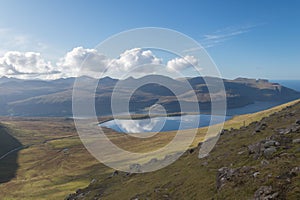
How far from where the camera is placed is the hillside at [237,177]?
2847cm

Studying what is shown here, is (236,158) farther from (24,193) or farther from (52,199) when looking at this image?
(24,193)

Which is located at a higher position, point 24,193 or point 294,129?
point 294,129

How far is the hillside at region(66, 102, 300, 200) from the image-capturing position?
28469 millimetres

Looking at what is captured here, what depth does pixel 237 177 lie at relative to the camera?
1328 inches

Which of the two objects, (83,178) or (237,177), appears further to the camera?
(83,178)

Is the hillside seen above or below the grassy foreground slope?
above

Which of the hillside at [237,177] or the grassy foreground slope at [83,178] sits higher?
the hillside at [237,177]

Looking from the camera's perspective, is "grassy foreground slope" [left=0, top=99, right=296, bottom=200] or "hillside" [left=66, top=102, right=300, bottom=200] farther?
"grassy foreground slope" [left=0, top=99, right=296, bottom=200]

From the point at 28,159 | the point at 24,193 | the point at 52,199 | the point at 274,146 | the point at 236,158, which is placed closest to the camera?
the point at 274,146

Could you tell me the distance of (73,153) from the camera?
19212cm

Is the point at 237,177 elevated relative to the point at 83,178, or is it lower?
elevated

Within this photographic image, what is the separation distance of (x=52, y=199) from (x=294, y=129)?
3122 inches

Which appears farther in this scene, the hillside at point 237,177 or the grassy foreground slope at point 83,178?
the grassy foreground slope at point 83,178

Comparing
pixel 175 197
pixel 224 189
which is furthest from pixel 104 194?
pixel 224 189
